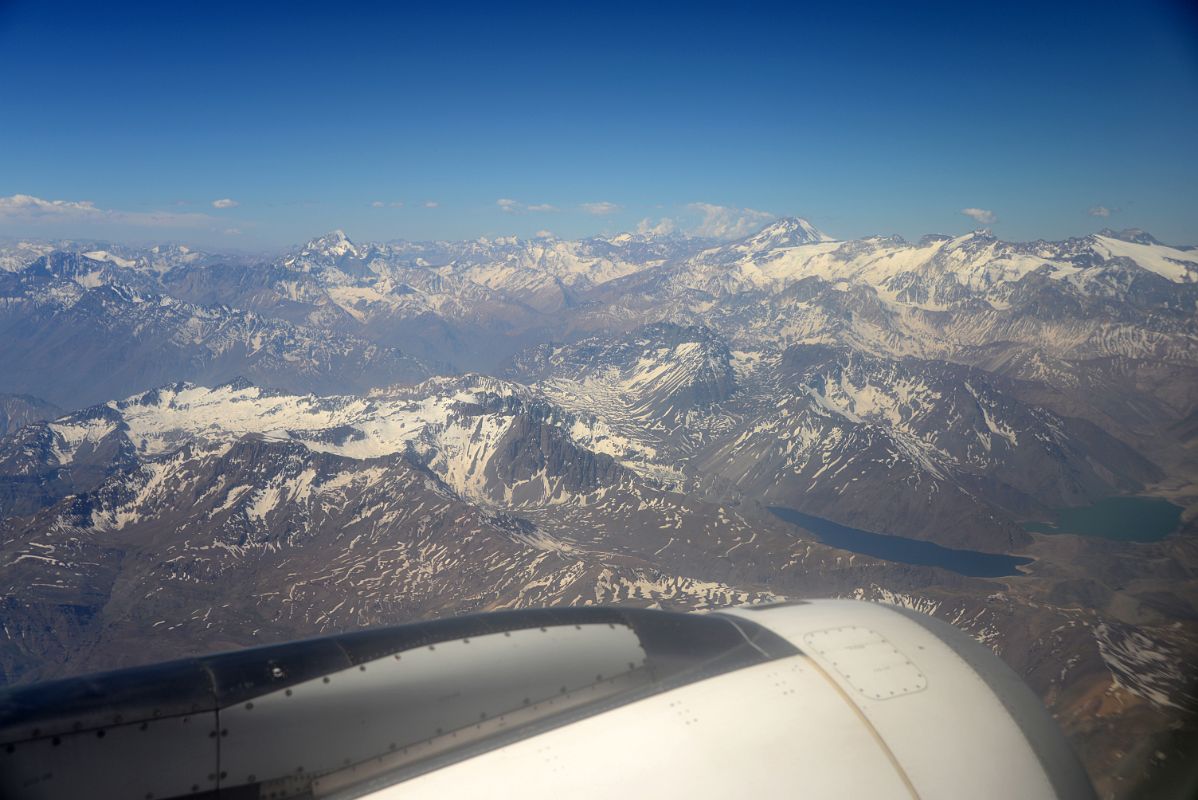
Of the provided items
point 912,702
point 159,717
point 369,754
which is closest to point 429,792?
point 369,754

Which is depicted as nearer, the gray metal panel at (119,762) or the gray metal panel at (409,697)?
the gray metal panel at (119,762)

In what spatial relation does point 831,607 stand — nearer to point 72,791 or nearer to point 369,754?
point 369,754

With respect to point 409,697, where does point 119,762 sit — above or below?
above

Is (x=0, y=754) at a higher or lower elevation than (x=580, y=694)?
higher

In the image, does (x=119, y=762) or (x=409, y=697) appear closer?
(x=119, y=762)

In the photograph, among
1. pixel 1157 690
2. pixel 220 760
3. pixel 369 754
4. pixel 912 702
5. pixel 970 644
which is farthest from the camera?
pixel 1157 690

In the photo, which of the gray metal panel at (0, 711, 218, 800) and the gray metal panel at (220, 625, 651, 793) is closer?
the gray metal panel at (0, 711, 218, 800)

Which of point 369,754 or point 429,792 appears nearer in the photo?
point 429,792

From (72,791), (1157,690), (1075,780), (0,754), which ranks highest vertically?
(0,754)

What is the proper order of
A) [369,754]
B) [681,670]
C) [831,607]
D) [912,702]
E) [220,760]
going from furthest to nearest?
[831,607] → [681,670] → [912,702] → [369,754] → [220,760]

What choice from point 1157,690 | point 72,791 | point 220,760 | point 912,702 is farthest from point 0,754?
point 1157,690
